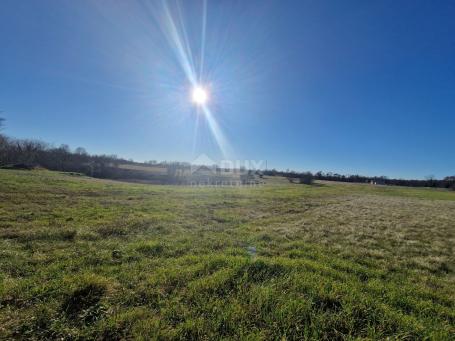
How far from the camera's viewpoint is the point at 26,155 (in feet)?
255

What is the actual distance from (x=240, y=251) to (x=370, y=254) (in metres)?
4.74

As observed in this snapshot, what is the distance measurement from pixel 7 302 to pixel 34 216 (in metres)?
8.49

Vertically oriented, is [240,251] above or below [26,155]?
below

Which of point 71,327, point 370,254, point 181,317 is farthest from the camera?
point 370,254

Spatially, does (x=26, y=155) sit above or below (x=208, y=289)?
above

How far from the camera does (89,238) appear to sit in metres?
7.71

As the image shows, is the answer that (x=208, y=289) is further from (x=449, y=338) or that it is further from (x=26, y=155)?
(x=26, y=155)

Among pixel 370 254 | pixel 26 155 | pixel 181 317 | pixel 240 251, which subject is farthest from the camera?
pixel 26 155

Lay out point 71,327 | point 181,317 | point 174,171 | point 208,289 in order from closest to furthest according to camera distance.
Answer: point 71,327 < point 181,317 < point 208,289 < point 174,171

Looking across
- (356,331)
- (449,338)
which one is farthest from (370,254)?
(356,331)

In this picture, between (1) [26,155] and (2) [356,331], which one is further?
(1) [26,155]

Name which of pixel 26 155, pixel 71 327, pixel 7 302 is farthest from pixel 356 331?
pixel 26 155

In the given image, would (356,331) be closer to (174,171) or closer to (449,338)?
(449,338)

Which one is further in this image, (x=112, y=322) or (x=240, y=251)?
(x=240, y=251)
